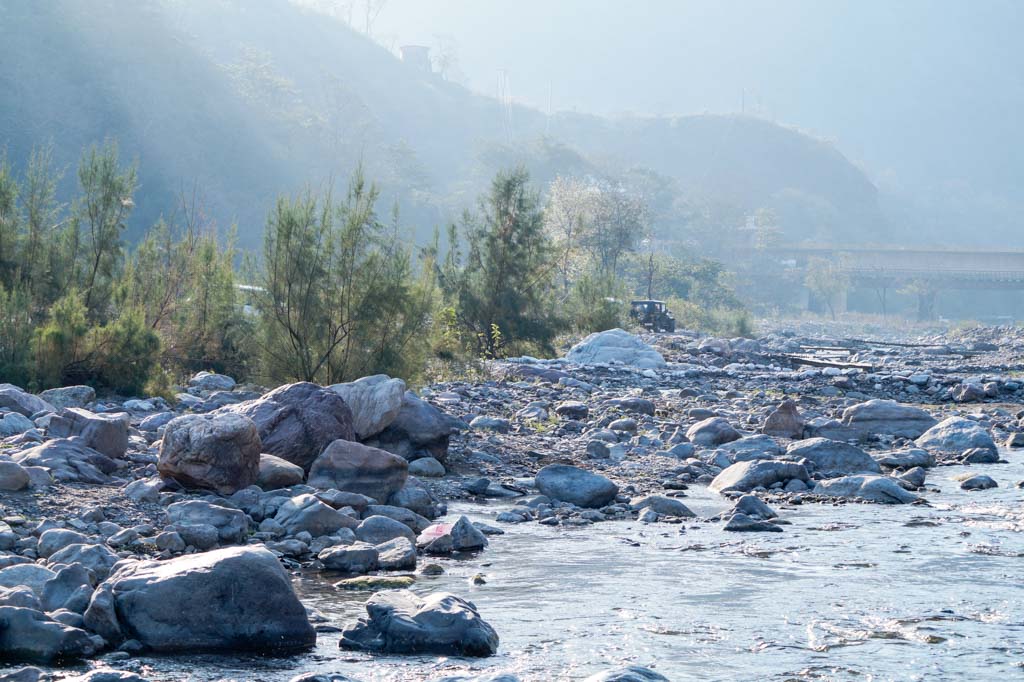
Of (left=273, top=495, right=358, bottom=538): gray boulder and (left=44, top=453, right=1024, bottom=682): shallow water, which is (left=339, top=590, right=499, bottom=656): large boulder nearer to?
(left=44, top=453, right=1024, bottom=682): shallow water

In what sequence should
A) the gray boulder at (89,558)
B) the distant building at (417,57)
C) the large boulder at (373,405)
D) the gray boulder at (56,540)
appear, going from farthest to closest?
the distant building at (417,57)
the large boulder at (373,405)
the gray boulder at (56,540)
the gray boulder at (89,558)

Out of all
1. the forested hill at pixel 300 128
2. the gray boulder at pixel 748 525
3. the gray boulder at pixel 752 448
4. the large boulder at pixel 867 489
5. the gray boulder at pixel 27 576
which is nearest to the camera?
the gray boulder at pixel 27 576

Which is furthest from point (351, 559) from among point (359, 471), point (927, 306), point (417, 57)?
point (417, 57)

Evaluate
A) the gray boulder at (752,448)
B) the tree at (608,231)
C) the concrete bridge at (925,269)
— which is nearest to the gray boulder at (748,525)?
the gray boulder at (752,448)

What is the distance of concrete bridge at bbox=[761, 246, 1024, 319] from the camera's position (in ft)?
247

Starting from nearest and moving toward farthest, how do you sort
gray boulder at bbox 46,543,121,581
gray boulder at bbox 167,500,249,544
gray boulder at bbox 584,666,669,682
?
gray boulder at bbox 584,666,669,682
gray boulder at bbox 46,543,121,581
gray boulder at bbox 167,500,249,544

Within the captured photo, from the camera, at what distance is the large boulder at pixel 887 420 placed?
467 inches

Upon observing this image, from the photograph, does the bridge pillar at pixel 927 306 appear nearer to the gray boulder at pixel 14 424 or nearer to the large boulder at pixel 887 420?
the large boulder at pixel 887 420

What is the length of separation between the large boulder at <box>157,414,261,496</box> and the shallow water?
154 cm

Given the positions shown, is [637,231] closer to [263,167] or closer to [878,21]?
[263,167]

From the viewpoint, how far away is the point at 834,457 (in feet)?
31.4

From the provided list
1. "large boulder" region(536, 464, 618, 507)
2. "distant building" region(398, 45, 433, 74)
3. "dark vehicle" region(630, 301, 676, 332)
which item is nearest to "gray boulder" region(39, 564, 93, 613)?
"large boulder" region(536, 464, 618, 507)

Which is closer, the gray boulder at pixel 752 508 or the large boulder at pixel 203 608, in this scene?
the large boulder at pixel 203 608

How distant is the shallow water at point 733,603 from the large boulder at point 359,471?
2.17 feet
